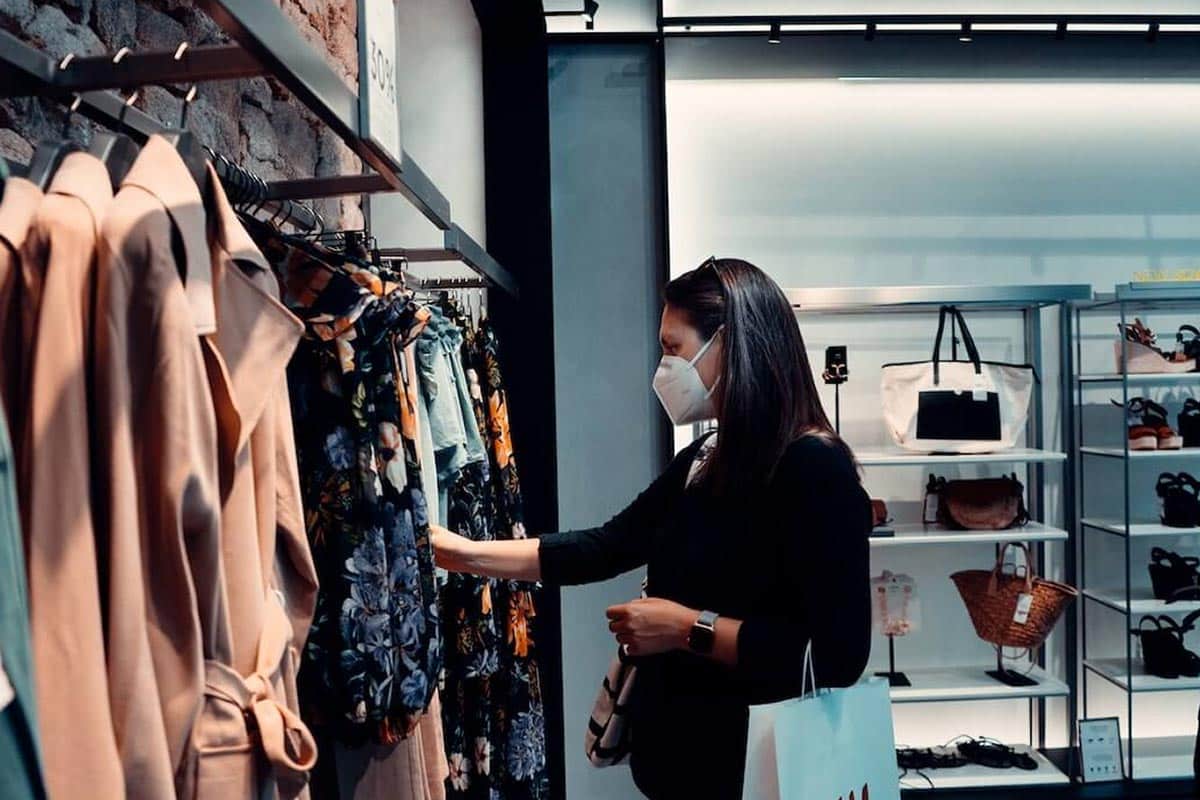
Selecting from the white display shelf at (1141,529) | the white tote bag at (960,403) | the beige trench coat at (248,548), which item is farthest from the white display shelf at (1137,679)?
the beige trench coat at (248,548)

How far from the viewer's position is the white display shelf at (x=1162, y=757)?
3.81 metres

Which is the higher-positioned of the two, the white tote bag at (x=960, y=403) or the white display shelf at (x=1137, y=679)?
the white tote bag at (x=960, y=403)

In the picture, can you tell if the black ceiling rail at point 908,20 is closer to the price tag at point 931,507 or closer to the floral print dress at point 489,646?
the price tag at point 931,507

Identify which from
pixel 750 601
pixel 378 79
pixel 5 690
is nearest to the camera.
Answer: pixel 5 690

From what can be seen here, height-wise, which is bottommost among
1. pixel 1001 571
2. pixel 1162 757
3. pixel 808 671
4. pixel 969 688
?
pixel 1162 757

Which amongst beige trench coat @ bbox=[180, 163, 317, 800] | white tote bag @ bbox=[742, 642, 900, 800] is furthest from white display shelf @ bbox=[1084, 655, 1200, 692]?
beige trench coat @ bbox=[180, 163, 317, 800]

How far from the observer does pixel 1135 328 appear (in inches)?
154

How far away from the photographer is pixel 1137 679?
3754 mm

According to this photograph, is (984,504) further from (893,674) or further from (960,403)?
(893,674)

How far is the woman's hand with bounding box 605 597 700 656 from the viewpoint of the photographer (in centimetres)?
167

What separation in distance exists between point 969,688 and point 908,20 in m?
2.50

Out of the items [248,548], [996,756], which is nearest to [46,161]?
[248,548]

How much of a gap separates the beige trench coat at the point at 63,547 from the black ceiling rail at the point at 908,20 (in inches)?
138

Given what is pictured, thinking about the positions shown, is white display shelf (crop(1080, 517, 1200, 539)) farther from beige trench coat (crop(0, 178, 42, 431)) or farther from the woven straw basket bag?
beige trench coat (crop(0, 178, 42, 431))
